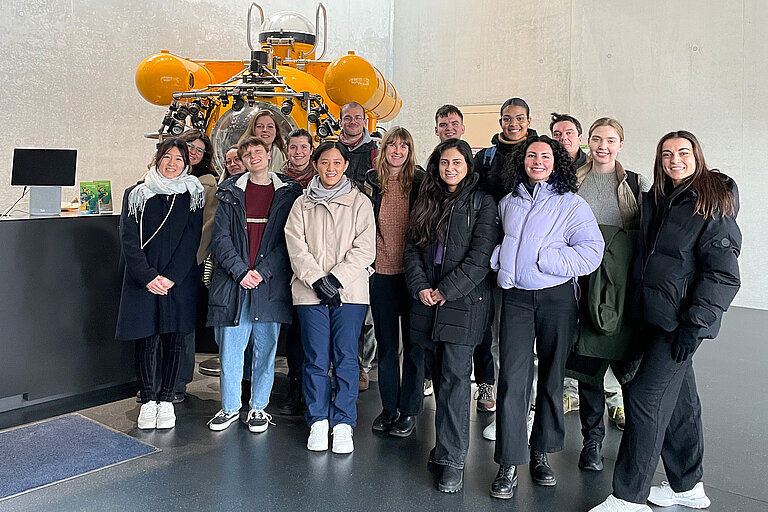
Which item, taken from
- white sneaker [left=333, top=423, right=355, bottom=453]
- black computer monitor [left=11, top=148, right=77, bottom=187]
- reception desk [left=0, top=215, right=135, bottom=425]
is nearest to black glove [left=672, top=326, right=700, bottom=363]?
white sneaker [left=333, top=423, right=355, bottom=453]

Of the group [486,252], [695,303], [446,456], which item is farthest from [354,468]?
[695,303]

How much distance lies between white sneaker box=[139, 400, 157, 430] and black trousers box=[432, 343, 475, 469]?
1544 mm

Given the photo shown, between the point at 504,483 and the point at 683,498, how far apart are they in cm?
69

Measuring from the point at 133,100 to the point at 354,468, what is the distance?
6297 millimetres

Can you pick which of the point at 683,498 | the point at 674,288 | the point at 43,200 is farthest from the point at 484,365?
the point at 43,200

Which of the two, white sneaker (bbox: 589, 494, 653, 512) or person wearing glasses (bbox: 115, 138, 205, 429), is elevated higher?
person wearing glasses (bbox: 115, 138, 205, 429)

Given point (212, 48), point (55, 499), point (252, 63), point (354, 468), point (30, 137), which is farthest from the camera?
point (212, 48)

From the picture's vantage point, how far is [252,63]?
511cm

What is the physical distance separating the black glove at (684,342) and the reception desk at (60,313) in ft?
9.64

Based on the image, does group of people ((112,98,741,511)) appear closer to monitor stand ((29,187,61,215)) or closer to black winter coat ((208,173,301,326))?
black winter coat ((208,173,301,326))

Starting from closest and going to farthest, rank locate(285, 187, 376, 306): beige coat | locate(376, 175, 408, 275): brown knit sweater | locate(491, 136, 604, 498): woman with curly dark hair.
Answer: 1. locate(491, 136, 604, 498): woman with curly dark hair
2. locate(285, 187, 376, 306): beige coat
3. locate(376, 175, 408, 275): brown knit sweater

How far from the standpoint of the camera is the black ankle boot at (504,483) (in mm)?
2805

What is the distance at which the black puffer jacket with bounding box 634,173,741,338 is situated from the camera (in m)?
2.38

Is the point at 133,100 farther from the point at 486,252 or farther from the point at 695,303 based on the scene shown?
the point at 695,303
